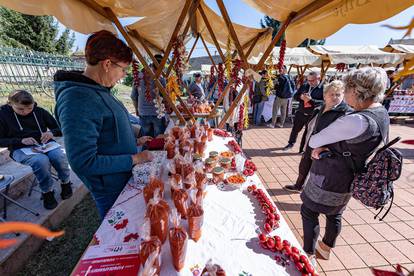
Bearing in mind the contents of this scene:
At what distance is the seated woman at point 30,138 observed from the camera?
2.52 meters

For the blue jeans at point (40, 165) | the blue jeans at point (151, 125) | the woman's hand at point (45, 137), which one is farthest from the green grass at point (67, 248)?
the blue jeans at point (151, 125)

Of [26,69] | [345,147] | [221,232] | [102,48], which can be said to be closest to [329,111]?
[345,147]

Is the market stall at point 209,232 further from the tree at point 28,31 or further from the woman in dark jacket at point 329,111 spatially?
the tree at point 28,31

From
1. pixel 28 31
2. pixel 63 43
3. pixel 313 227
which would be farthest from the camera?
pixel 63 43

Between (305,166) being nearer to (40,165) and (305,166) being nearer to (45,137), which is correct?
(40,165)

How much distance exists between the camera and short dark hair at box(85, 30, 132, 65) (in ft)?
4.11

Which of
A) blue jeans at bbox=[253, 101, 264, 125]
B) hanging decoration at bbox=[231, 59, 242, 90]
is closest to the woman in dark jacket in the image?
hanging decoration at bbox=[231, 59, 242, 90]

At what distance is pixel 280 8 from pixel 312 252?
2420 millimetres

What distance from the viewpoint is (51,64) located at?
741 centimetres

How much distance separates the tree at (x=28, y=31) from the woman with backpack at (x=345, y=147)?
19.7 metres

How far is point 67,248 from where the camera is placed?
2236mm

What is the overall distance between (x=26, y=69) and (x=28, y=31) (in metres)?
12.1

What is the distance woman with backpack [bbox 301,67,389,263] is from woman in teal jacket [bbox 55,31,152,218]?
4.86 ft

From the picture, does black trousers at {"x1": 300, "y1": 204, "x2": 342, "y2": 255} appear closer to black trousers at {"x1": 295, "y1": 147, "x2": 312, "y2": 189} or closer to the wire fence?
black trousers at {"x1": 295, "y1": 147, "x2": 312, "y2": 189}
